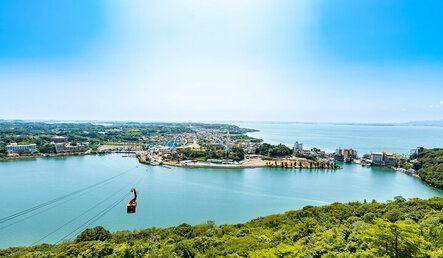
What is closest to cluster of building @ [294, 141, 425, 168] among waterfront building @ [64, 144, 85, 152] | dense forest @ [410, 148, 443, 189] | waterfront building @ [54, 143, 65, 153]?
dense forest @ [410, 148, 443, 189]

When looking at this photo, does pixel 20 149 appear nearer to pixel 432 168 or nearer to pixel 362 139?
pixel 432 168

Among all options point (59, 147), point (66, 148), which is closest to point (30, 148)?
point (59, 147)

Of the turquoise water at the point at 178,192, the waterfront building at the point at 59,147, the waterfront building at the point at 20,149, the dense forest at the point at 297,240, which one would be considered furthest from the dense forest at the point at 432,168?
the waterfront building at the point at 20,149

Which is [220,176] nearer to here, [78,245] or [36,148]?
[78,245]

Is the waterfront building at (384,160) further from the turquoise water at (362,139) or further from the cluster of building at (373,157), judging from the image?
the turquoise water at (362,139)

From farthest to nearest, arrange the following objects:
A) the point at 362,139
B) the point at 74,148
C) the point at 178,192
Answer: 1. the point at 362,139
2. the point at 74,148
3. the point at 178,192

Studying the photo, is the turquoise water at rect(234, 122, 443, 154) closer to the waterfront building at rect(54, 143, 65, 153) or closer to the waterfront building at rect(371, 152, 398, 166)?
the waterfront building at rect(371, 152, 398, 166)
